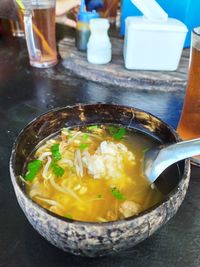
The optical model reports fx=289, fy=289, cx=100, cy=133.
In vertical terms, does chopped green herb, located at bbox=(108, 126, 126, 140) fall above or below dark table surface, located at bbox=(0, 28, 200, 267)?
above

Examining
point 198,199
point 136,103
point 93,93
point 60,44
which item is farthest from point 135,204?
point 60,44

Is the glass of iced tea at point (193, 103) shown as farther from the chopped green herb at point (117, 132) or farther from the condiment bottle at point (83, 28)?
the condiment bottle at point (83, 28)

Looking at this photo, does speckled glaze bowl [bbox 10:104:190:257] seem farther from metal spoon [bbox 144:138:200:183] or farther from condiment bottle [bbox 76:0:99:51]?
condiment bottle [bbox 76:0:99:51]

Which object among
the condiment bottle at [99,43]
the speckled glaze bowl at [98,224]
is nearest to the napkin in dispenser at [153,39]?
the condiment bottle at [99,43]

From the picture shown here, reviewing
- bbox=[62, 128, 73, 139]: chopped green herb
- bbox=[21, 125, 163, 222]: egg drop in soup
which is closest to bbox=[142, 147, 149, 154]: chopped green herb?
bbox=[21, 125, 163, 222]: egg drop in soup

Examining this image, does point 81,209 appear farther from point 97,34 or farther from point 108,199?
point 97,34
